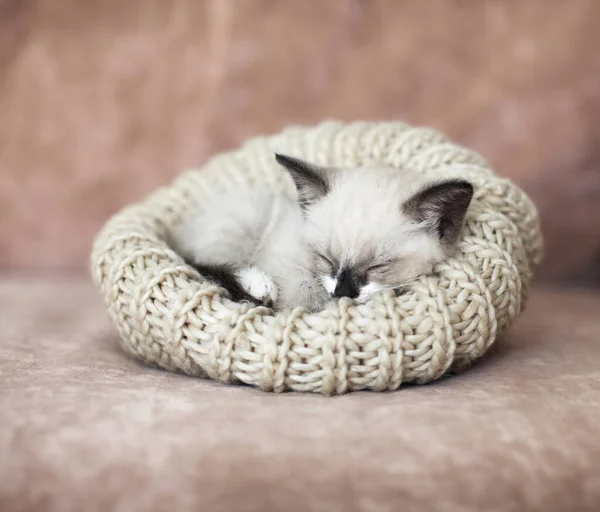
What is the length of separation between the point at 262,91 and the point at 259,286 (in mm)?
988

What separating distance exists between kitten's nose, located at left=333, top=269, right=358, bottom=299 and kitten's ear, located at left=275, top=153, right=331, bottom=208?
217 millimetres

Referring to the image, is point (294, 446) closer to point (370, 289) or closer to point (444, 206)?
point (370, 289)

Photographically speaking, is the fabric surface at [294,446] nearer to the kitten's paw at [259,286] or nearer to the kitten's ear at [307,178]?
the kitten's paw at [259,286]

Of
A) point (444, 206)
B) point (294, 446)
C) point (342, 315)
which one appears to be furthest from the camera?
point (444, 206)

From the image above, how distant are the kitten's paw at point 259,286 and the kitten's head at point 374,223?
11 centimetres

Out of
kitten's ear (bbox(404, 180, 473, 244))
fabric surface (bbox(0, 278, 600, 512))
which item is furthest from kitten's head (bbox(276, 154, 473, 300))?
fabric surface (bbox(0, 278, 600, 512))

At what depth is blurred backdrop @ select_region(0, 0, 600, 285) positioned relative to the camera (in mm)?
2076

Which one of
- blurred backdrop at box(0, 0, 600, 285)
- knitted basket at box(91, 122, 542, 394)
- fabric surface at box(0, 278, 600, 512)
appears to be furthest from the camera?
blurred backdrop at box(0, 0, 600, 285)

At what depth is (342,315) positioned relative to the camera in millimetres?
1166

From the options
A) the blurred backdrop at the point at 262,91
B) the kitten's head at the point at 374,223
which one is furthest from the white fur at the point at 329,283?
the blurred backdrop at the point at 262,91

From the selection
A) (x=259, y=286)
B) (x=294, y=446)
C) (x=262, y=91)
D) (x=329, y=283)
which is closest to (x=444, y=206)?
(x=329, y=283)

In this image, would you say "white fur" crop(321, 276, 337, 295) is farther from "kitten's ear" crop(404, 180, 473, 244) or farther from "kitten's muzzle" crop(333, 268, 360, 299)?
"kitten's ear" crop(404, 180, 473, 244)

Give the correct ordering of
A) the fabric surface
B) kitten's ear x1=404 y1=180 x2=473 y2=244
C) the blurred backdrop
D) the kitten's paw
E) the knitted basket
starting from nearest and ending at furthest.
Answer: the fabric surface < the knitted basket < kitten's ear x1=404 y1=180 x2=473 y2=244 < the kitten's paw < the blurred backdrop

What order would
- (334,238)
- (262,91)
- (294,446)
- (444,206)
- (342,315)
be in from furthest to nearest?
(262,91) < (334,238) < (444,206) < (342,315) < (294,446)
